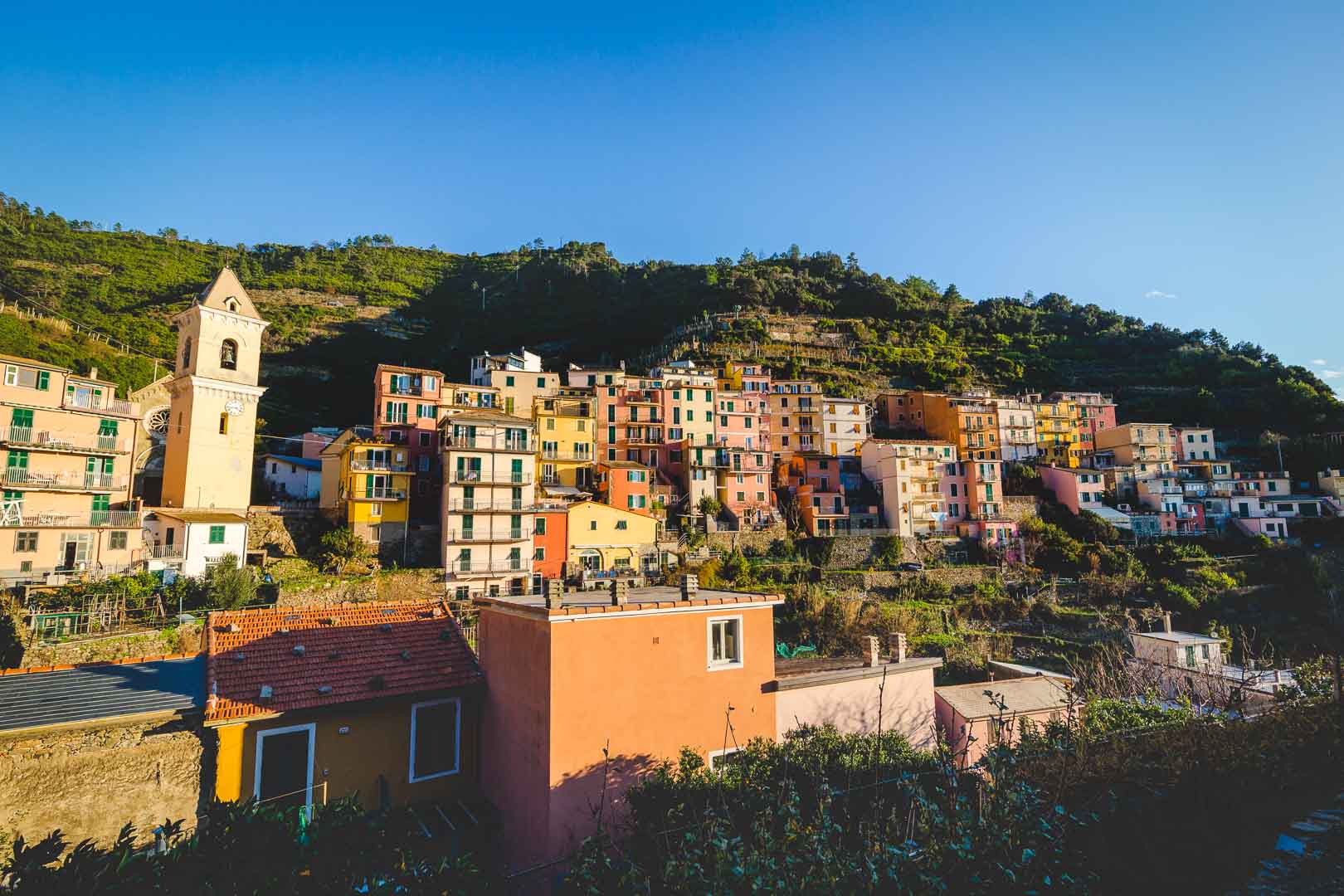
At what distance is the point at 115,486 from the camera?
2966 cm

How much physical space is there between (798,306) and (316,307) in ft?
203

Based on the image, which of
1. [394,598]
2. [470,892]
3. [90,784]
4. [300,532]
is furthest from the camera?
[300,532]

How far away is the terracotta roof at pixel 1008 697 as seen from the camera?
16797 mm

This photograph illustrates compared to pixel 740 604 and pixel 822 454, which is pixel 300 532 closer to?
pixel 740 604

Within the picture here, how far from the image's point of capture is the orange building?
3781cm

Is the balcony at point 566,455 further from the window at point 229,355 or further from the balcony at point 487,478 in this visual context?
the window at point 229,355

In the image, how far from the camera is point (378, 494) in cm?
3684

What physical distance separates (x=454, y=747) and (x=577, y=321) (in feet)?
263

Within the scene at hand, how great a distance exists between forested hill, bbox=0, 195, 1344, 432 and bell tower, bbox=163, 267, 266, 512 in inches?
1097

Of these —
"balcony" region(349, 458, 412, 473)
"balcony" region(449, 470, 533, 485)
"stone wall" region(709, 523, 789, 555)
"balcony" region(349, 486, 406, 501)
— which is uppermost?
"balcony" region(349, 458, 412, 473)

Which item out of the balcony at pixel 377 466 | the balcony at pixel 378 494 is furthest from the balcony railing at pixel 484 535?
the balcony at pixel 377 466

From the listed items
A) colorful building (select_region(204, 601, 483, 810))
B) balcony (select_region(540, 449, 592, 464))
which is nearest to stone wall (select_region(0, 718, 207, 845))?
colorful building (select_region(204, 601, 483, 810))

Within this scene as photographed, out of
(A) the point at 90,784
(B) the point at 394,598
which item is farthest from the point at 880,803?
(B) the point at 394,598

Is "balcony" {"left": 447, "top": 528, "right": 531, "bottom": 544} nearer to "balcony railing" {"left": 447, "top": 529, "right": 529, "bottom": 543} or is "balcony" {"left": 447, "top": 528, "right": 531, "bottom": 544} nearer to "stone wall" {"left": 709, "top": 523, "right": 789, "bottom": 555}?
"balcony railing" {"left": 447, "top": 529, "right": 529, "bottom": 543}
